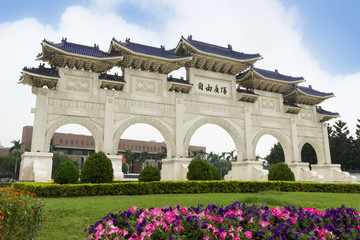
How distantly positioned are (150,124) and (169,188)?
633 centimetres

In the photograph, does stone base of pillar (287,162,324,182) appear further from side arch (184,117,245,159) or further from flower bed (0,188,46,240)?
flower bed (0,188,46,240)

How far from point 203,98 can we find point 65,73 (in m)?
8.35

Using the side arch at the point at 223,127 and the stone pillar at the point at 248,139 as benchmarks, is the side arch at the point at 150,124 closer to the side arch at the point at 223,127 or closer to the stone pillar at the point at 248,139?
the side arch at the point at 223,127

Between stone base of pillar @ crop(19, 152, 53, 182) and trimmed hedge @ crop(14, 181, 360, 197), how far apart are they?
146 cm

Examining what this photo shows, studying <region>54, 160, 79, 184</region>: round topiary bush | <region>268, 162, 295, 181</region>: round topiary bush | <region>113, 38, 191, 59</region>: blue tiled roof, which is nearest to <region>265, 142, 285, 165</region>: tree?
<region>268, 162, 295, 181</region>: round topiary bush

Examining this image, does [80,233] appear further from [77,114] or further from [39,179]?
[77,114]

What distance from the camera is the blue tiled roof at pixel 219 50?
62.3 ft

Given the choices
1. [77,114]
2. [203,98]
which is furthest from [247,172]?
[77,114]

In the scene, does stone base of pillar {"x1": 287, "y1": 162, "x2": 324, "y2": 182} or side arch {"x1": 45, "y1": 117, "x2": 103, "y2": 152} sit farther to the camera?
stone base of pillar {"x1": 287, "y1": 162, "x2": 324, "y2": 182}

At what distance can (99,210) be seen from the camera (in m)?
6.19

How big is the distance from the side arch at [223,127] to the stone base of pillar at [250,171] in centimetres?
82

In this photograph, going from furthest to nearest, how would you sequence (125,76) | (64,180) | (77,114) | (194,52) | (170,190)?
(194,52) → (125,76) → (77,114) → (170,190) → (64,180)

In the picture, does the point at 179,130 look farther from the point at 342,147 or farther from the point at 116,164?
the point at 342,147

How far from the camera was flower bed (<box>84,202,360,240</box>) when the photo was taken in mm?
3691
